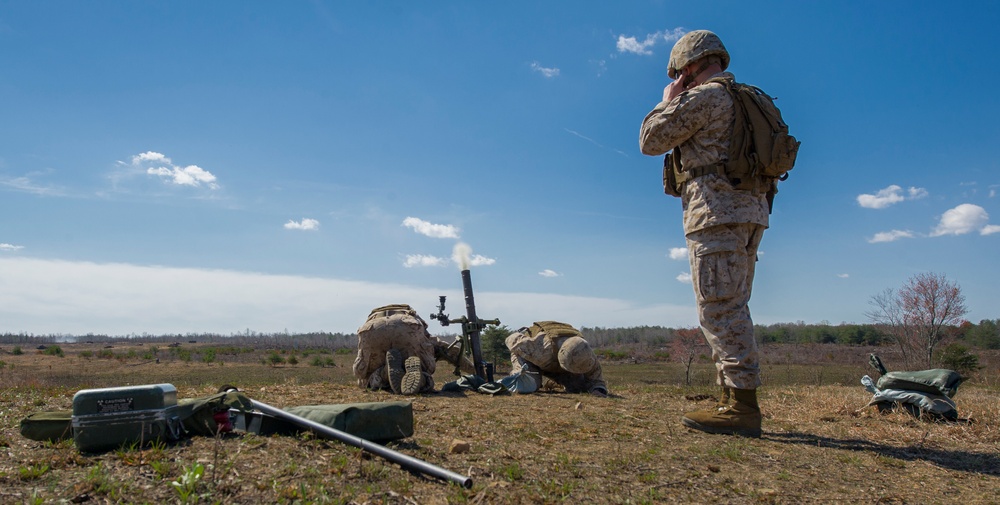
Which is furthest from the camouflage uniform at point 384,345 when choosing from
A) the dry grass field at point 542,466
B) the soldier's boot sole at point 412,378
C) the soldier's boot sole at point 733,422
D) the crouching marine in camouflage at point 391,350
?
the soldier's boot sole at point 733,422

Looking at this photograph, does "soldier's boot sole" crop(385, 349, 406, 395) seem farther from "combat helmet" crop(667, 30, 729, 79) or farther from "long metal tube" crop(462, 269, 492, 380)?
"combat helmet" crop(667, 30, 729, 79)

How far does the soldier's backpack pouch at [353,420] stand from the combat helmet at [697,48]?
402 cm

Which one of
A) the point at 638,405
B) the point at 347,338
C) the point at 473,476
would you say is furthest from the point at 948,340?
the point at 347,338

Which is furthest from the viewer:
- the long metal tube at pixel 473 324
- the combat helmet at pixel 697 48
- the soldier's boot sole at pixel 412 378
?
the long metal tube at pixel 473 324

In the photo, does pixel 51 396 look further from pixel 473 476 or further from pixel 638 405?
pixel 638 405

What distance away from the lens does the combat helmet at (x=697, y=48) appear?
543 centimetres

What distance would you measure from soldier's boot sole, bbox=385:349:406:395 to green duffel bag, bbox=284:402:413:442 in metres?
4.97

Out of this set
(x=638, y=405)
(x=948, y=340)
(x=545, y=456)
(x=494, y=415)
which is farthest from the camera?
(x=948, y=340)

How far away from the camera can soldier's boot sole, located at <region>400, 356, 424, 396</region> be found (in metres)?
8.46

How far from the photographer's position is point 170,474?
9.62 ft

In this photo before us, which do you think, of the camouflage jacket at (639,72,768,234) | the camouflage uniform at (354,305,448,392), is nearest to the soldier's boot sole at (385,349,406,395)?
the camouflage uniform at (354,305,448,392)

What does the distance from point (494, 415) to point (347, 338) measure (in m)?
172

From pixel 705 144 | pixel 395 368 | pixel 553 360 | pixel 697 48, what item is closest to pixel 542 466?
pixel 705 144

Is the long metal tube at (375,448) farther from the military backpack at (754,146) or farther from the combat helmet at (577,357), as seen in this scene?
the combat helmet at (577,357)
